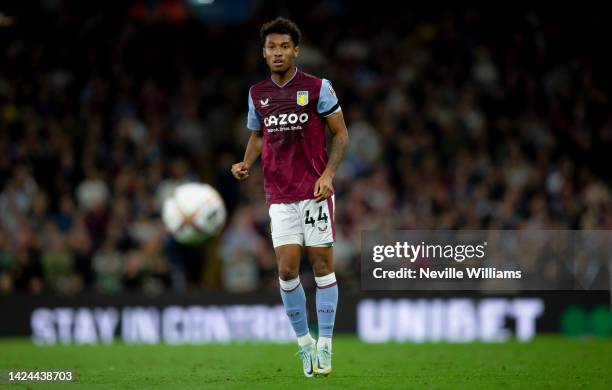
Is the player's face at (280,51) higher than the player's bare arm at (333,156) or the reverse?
higher

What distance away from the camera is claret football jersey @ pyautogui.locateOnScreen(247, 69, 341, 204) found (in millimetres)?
8047

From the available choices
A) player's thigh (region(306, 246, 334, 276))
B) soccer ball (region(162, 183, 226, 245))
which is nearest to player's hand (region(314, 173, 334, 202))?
player's thigh (region(306, 246, 334, 276))

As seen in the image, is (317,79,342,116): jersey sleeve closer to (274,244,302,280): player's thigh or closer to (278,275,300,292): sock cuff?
(274,244,302,280): player's thigh

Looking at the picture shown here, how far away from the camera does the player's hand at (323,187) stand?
784 cm

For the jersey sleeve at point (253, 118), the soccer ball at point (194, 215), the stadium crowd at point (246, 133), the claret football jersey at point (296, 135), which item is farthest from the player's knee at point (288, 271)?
the stadium crowd at point (246, 133)

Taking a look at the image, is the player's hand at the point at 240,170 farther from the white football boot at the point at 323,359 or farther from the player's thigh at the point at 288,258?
the white football boot at the point at 323,359

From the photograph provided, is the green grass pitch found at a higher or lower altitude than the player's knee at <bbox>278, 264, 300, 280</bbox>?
lower

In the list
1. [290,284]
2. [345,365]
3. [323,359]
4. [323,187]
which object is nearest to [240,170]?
[323,187]

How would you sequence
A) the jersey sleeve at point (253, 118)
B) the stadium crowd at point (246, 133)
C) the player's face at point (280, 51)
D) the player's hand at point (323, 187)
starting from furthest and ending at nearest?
the stadium crowd at point (246, 133)
the jersey sleeve at point (253, 118)
the player's face at point (280, 51)
the player's hand at point (323, 187)

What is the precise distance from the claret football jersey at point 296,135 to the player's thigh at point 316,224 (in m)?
0.08

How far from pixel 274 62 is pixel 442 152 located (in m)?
9.31

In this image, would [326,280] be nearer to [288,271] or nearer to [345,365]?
[288,271]

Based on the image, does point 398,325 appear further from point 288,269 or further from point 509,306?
point 288,269

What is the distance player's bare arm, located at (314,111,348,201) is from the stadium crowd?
700 centimetres
